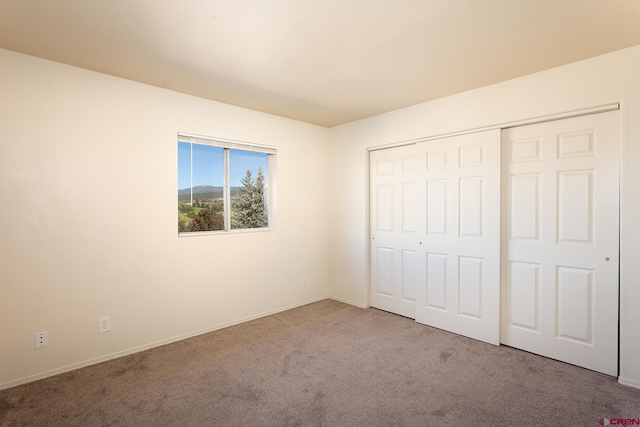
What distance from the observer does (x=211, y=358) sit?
2754 millimetres

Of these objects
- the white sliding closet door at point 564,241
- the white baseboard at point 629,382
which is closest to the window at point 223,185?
the white sliding closet door at point 564,241

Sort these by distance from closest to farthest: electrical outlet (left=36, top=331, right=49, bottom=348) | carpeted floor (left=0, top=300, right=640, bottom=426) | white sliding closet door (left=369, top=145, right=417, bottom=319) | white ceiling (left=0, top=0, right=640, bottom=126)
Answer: white ceiling (left=0, top=0, right=640, bottom=126) < carpeted floor (left=0, top=300, right=640, bottom=426) < electrical outlet (left=36, top=331, right=49, bottom=348) < white sliding closet door (left=369, top=145, right=417, bottom=319)

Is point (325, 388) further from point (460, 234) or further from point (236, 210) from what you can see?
point (236, 210)

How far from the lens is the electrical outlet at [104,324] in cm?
267

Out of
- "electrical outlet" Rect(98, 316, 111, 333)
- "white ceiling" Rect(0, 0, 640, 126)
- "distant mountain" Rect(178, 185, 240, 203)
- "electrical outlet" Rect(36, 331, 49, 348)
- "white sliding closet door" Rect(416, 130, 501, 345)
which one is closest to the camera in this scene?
"white ceiling" Rect(0, 0, 640, 126)

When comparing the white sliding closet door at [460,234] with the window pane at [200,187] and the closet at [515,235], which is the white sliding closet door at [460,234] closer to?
the closet at [515,235]

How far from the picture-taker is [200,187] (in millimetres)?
3484

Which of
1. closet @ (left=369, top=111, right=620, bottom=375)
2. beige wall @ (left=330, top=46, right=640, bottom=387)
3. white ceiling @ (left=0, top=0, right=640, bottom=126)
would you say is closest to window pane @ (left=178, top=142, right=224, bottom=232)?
white ceiling @ (left=0, top=0, right=640, bottom=126)

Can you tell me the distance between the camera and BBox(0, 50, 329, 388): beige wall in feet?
7.65

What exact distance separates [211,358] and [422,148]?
2.97 metres

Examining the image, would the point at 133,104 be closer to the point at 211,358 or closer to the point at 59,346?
the point at 59,346

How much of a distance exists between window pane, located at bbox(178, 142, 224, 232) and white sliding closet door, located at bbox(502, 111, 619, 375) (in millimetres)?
2977

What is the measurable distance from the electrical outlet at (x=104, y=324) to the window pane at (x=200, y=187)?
40.0 inches

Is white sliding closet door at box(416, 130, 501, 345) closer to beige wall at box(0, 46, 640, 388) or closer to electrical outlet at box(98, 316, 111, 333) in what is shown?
beige wall at box(0, 46, 640, 388)
